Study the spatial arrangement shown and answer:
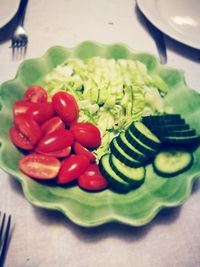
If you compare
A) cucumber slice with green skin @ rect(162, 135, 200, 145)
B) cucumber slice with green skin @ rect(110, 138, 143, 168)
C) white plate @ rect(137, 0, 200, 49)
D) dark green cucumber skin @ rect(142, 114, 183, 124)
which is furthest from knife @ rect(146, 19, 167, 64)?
cucumber slice with green skin @ rect(110, 138, 143, 168)

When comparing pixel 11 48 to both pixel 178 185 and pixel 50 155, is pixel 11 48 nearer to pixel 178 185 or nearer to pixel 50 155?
pixel 50 155

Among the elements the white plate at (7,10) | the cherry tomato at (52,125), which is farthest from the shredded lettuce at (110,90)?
the white plate at (7,10)

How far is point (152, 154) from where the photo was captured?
162cm

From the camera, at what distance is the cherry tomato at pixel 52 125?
65.4 inches

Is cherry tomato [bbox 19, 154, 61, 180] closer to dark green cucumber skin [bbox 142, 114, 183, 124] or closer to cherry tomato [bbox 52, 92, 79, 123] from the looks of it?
cherry tomato [bbox 52, 92, 79, 123]

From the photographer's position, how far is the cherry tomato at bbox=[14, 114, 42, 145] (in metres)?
1.54

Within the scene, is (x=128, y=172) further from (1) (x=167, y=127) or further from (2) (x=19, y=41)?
(2) (x=19, y=41)

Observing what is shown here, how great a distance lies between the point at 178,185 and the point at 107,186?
0.37 m

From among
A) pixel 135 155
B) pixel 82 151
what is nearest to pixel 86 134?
pixel 82 151

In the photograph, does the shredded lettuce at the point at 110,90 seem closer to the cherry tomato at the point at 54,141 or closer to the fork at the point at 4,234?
the cherry tomato at the point at 54,141

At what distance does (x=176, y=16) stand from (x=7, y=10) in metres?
1.41

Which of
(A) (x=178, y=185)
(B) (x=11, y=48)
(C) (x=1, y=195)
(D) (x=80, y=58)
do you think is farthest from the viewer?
(B) (x=11, y=48)

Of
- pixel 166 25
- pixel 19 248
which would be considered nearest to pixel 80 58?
pixel 166 25

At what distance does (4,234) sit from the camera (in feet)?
4.66
